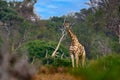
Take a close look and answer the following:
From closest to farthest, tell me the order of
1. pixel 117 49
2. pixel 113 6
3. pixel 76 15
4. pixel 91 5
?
pixel 117 49 → pixel 113 6 → pixel 91 5 → pixel 76 15

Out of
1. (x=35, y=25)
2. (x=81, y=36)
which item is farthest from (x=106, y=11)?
(x=35, y=25)

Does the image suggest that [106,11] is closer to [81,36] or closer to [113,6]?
[113,6]

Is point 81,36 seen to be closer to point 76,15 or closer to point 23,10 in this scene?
point 23,10

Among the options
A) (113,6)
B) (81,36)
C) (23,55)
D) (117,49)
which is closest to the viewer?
(23,55)

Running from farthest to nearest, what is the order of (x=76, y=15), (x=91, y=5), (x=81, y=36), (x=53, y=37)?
(x=76, y=15) → (x=53, y=37) → (x=81, y=36) → (x=91, y=5)

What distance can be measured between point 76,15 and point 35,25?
10357 millimetres

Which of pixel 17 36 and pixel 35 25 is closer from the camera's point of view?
pixel 17 36

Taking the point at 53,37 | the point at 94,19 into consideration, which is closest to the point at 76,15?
the point at 53,37

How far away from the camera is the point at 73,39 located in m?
13.8

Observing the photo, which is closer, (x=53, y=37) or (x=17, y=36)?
(x=17, y=36)

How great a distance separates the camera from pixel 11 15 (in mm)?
40719

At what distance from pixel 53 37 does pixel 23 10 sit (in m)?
4.18

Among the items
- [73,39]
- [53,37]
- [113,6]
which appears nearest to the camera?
[73,39]

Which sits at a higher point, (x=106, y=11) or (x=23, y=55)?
(x=106, y=11)
